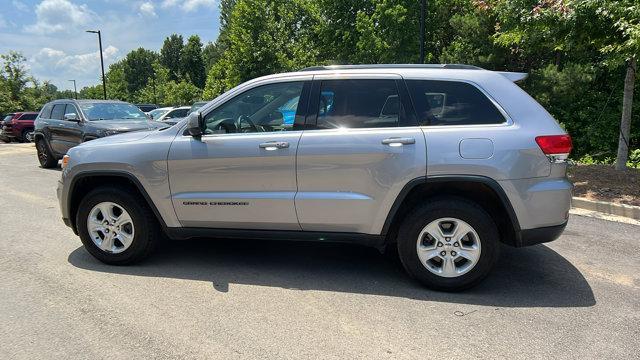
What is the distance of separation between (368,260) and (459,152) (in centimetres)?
155

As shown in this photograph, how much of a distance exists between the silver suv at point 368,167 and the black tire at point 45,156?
9.18 metres

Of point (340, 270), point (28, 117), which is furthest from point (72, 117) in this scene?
point (28, 117)

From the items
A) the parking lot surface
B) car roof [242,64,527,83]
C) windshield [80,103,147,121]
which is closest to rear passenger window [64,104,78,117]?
windshield [80,103,147,121]

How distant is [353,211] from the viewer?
4047 mm

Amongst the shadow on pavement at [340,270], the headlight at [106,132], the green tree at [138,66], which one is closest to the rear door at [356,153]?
the shadow on pavement at [340,270]

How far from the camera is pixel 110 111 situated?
11391 millimetres

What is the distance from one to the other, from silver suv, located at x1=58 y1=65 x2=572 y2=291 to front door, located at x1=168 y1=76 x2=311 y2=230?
10mm

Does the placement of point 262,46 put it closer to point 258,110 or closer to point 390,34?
point 390,34

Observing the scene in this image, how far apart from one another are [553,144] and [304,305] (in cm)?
230

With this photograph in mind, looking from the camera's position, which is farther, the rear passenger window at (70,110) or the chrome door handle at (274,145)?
the rear passenger window at (70,110)

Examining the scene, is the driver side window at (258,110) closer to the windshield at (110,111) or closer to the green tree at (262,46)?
the windshield at (110,111)

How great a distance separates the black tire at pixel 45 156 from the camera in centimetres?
1252

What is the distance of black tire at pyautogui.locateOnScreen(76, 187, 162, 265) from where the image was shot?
4.60 meters

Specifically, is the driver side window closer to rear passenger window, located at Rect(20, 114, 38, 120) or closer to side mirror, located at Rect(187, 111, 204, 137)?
side mirror, located at Rect(187, 111, 204, 137)
